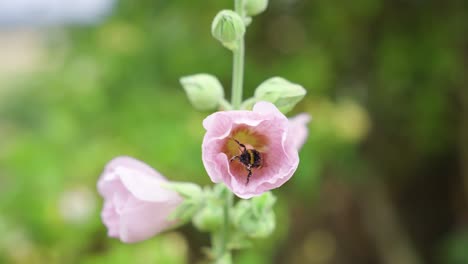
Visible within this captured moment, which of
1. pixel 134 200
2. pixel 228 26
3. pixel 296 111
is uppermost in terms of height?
pixel 228 26

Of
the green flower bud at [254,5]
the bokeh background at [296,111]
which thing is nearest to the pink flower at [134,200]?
the green flower bud at [254,5]

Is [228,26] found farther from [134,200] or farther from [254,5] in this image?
[134,200]

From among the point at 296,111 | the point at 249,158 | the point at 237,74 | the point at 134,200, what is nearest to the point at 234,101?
the point at 237,74

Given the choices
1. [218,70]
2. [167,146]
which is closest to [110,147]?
[167,146]

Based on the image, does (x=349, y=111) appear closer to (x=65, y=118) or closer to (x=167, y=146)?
(x=167, y=146)

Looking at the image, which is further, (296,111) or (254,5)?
(296,111)

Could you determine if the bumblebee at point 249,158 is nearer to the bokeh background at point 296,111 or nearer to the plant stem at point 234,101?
the plant stem at point 234,101
